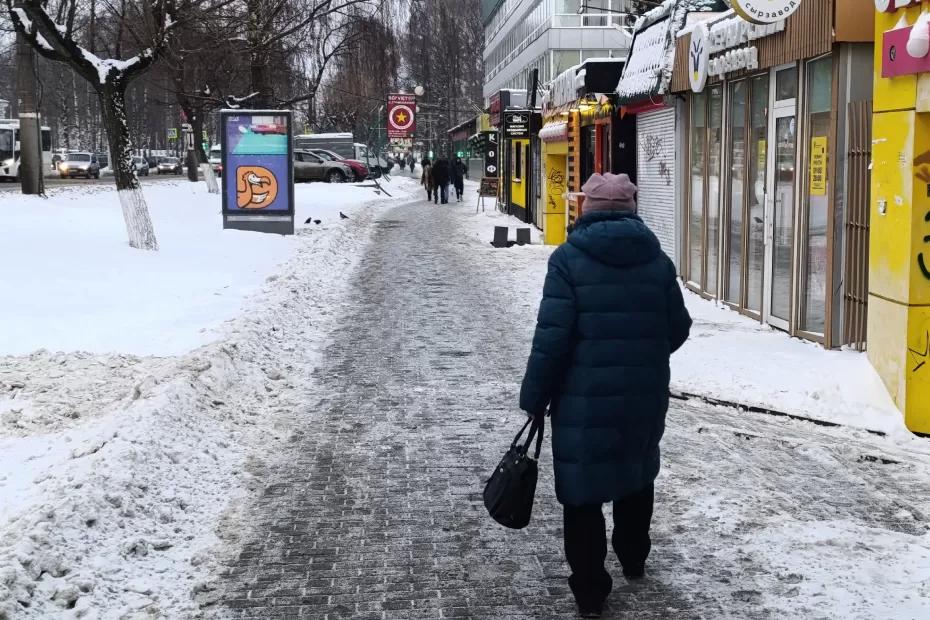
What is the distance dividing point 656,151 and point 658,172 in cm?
31

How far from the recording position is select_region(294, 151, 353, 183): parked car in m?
55.1

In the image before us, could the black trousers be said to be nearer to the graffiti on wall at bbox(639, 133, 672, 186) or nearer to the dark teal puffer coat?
the dark teal puffer coat

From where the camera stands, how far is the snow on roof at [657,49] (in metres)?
15.1

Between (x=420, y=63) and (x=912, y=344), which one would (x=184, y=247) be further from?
(x=420, y=63)

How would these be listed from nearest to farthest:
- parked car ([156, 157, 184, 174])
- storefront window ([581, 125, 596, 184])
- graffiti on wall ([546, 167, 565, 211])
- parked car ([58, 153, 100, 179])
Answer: storefront window ([581, 125, 596, 184]) → graffiti on wall ([546, 167, 565, 211]) → parked car ([58, 153, 100, 179]) → parked car ([156, 157, 184, 174])

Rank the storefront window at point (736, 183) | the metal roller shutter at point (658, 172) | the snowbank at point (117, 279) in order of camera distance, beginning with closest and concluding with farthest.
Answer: the snowbank at point (117, 279), the storefront window at point (736, 183), the metal roller shutter at point (658, 172)

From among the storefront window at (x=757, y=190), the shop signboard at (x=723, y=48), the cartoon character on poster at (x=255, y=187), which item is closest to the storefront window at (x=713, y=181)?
the shop signboard at (x=723, y=48)

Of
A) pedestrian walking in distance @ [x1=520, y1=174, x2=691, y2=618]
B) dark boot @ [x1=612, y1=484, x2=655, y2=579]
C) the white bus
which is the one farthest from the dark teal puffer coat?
the white bus

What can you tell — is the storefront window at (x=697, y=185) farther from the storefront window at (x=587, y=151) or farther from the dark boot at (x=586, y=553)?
the dark boot at (x=586, y=553)

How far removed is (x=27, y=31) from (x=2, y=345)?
922 centimetres

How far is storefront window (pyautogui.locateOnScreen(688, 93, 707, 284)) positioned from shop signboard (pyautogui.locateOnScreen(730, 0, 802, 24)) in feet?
13.8

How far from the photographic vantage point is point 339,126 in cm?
7756

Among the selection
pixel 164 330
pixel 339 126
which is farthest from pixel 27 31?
pixel 339 126

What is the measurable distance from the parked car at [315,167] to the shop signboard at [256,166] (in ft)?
109
